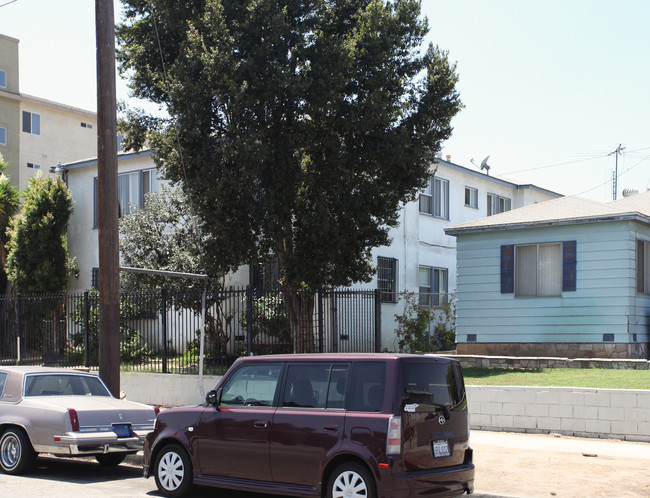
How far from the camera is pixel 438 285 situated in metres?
Answer: 27.4

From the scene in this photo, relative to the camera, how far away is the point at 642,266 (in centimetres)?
1873

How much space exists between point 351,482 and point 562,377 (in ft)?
28.4

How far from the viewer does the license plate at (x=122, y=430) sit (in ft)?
34.5

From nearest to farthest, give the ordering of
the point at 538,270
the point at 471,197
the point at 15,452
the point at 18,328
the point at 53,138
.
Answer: the point at 15,452 → the point at 538,270 → the point at 18,328 → the point at 471,197 → the point at 53,138

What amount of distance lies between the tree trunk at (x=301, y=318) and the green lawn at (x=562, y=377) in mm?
3338

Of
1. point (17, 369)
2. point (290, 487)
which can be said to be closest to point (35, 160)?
point (17, 369)

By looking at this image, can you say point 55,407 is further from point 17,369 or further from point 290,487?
point 290,487

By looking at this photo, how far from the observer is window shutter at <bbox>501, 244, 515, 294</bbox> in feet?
64.1

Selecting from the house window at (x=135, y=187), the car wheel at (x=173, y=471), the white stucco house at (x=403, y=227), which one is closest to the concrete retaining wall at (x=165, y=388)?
the car wheel at (x=173, y=471)

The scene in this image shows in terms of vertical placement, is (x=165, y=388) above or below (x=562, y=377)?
below

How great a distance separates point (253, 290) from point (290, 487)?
8437mm

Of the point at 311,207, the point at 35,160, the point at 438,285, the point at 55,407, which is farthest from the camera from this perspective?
the point at 35,160

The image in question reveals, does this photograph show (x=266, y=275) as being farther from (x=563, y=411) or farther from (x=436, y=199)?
(x=563, y=411)

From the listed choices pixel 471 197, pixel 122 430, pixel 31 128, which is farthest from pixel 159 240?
pixel 31 128
